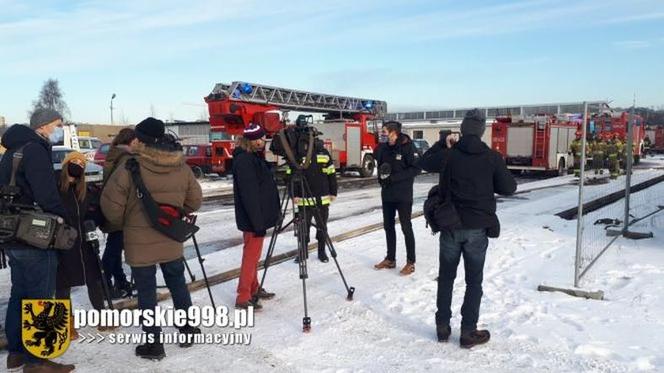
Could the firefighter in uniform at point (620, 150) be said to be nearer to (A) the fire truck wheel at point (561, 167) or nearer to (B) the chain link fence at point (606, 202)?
(B) the chain link fence at point (606, 202)

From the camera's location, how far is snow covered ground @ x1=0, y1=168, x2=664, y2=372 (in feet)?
13.5

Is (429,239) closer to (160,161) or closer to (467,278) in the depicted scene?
(467,278)

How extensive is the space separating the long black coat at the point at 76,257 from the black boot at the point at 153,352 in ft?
2.38

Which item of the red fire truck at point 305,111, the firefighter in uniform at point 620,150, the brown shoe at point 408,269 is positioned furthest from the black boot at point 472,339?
the firefighter in uniform at point 620,150

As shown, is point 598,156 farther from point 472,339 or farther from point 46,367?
point 46,367

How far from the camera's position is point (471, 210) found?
14.3 ft

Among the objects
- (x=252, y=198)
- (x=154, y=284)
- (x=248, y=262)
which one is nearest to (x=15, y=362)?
(x=154, y=284)

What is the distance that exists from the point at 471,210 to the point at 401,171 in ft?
7.33

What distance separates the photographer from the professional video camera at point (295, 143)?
528cm

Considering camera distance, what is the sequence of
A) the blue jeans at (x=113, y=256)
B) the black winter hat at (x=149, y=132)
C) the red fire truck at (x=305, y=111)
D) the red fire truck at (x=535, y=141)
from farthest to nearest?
the red fire truck at (x=535, y=141), the red fire truck at (x=305, y=111), the blue jeans at (x=113, y=256), the black winter hat at (x=149, y=132)

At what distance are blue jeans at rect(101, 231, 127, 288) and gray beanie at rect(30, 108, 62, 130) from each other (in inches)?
65.9

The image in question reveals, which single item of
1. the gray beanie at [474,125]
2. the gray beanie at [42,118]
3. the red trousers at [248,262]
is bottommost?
the red trousers at [248,262]

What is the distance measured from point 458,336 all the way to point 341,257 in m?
3.02

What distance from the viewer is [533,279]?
6207 mm
